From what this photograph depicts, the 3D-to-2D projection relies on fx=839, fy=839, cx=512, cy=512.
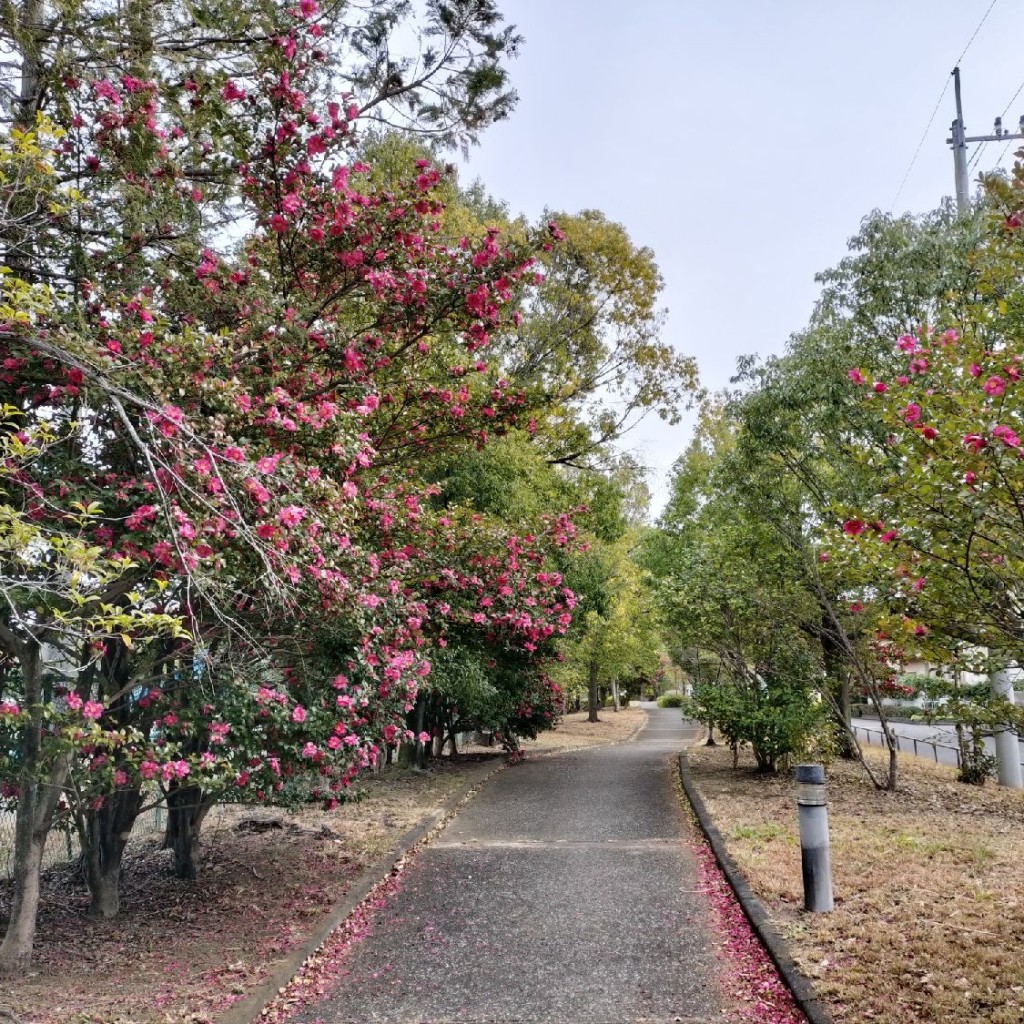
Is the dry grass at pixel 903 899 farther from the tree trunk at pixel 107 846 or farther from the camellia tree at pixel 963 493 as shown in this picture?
the tree trunk at pixel 107 846

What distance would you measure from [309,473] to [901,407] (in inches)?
127

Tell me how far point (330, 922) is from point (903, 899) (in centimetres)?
386

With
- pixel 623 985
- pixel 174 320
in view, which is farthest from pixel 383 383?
pixel 623 985

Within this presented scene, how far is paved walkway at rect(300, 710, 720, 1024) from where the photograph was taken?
4410mm

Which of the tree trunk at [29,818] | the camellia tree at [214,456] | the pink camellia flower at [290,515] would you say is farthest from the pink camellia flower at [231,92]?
the tree trunk at [29,818]

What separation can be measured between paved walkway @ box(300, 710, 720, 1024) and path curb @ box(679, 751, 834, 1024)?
301mm

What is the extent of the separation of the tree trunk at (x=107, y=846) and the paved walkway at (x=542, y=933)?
78.5 inches

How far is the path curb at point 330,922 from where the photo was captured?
14.0ft

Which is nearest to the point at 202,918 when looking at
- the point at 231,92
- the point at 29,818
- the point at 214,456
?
the point at 29,818

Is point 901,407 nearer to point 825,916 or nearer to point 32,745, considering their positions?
point 825,916

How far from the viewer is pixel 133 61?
5219mm

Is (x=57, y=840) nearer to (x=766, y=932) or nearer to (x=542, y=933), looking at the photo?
(x=542, y=933)

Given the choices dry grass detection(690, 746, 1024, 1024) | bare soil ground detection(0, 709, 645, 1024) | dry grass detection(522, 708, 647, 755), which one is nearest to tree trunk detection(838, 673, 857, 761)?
dry grass detection(690, 746, 1024, 1024)

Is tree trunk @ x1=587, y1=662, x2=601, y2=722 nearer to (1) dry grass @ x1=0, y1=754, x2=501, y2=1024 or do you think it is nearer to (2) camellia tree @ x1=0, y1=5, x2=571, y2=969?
(1) dry grass @ x1=0, y1=754, x2=501, y2=1024
